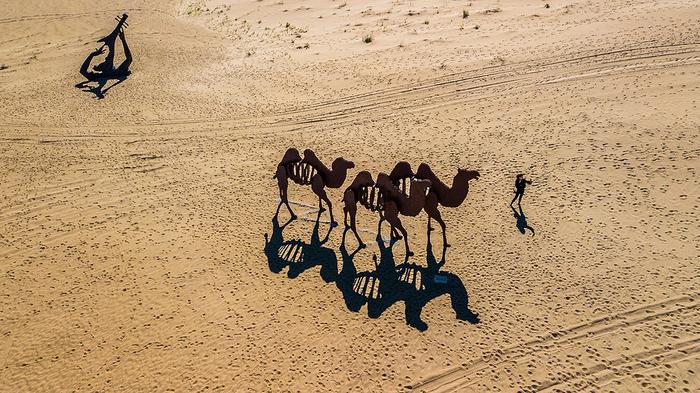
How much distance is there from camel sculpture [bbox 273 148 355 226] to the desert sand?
1.32 meters

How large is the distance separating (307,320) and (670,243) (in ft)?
31.9

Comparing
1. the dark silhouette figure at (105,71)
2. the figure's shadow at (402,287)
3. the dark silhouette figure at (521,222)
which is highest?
the dark silhouette figure at (105,71)

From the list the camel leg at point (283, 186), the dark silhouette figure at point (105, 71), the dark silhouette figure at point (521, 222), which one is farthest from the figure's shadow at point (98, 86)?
the dark silhouette figure at point (521, 222)

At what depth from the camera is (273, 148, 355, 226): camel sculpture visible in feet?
46.7

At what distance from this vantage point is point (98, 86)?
24469mm

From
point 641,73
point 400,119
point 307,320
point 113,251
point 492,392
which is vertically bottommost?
point 492,392

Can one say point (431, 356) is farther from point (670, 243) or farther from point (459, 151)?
point (459, 151)

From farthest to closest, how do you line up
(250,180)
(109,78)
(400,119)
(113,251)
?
1. (109,78)
2. (400,119)
3. (250,180)
4. (113,251)

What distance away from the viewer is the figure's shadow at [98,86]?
23783 mm

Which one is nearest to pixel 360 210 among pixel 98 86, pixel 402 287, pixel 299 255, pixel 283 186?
pixel 283 186

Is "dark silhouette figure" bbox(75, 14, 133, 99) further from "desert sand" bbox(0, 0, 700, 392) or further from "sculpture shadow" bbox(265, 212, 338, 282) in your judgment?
"sculpture shadow" bbox(265, 212, 338, 282)

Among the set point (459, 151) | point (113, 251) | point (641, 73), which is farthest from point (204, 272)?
point (641, 73)

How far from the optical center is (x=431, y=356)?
10867mm

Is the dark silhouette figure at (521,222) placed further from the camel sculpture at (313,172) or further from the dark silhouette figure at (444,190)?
the camel sculpture at (313,172)
